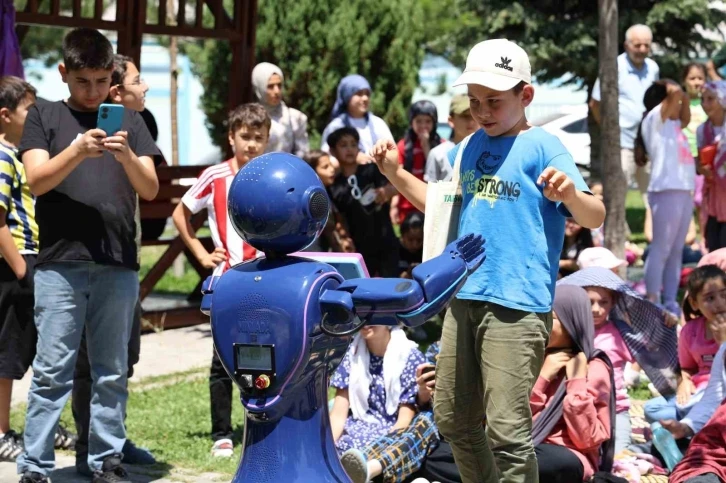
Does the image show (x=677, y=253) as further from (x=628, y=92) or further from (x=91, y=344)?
(x=91, y=344)

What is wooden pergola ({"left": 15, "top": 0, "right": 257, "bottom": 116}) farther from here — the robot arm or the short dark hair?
the robot arm

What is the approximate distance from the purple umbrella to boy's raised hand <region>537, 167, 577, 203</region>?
16.4 ft

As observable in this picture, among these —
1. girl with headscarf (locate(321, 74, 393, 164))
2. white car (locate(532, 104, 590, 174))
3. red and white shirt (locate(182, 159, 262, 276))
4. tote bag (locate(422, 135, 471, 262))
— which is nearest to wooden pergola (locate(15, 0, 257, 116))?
girl with headscarf (locate(321, 74, 393, 164))

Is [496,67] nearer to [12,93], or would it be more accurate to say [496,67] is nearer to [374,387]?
[374,387]

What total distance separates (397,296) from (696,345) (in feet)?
10.8

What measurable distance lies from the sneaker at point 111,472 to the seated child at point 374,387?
3.32ft

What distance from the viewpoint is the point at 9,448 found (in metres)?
5.72

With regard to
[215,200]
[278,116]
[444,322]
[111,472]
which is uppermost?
[278,116]

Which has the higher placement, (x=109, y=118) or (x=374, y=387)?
(x=109, y=118)

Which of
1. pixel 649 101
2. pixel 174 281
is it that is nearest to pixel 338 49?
→ pixel 174 281

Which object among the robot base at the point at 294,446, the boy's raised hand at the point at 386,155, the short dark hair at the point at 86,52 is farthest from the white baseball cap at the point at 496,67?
the short dark hair at the point at 86,52

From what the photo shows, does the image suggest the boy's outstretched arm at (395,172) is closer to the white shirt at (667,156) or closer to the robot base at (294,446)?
the robot base at (294,446)

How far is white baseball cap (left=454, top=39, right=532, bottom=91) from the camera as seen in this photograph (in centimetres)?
404

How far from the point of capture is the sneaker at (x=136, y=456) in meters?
5.74
